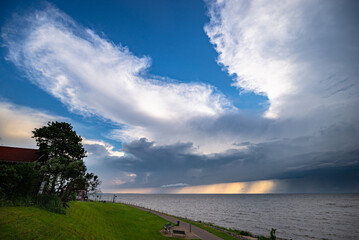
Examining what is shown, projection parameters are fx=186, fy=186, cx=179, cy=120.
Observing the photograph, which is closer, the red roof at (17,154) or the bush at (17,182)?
the bush at (17,182)

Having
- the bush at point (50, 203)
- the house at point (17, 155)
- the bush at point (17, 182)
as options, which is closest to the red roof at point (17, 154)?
the house at point (17, 155)

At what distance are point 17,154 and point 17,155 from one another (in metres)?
0.48

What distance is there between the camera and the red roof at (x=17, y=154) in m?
35.0

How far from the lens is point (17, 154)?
37344 millimetres

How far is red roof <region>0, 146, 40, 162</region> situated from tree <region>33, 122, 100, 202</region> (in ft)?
5.55

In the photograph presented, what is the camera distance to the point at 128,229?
33.9 m

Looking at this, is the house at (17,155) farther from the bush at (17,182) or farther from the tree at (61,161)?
the bush at (17,182)

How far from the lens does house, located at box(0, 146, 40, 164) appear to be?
34.7 metres

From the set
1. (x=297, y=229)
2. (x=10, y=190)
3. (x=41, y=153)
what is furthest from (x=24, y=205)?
(x=297, y=229)

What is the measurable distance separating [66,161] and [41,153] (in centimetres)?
843

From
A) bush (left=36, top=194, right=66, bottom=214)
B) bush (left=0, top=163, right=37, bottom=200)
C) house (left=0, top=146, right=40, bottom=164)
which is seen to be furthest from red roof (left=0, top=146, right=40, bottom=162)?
bush (left=36, top=194, right=66, bottom=214)

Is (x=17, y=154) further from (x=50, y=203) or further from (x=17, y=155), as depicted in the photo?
(x=50, y=203)

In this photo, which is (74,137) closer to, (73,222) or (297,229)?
(73,222)

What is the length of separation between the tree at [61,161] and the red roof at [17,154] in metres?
1.69
